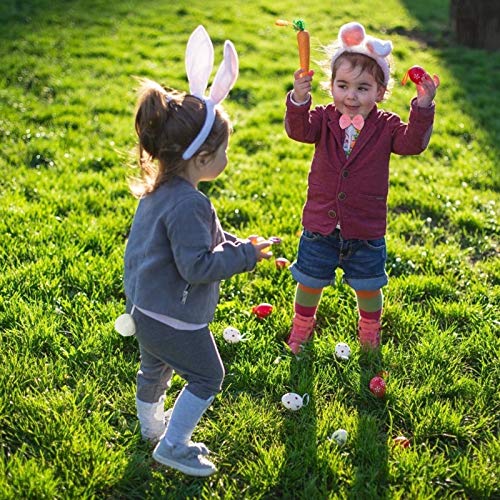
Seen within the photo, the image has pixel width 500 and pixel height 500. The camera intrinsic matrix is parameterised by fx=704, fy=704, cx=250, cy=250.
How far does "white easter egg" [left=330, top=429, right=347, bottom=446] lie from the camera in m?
2.78

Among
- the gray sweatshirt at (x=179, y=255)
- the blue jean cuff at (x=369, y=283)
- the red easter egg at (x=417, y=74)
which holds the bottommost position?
the blue jean cuff at (x=369, y=283)

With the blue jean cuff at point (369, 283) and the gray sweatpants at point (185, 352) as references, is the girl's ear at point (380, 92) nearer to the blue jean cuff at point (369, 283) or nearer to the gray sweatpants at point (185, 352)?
the blue jean cuff at point (369, 283)

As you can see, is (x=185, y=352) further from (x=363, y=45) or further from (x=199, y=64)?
(x=363, y=45)

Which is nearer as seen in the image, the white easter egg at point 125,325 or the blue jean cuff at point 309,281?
the white easter egg at point 125,325

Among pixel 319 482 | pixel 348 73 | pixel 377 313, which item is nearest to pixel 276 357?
pixel 377 313

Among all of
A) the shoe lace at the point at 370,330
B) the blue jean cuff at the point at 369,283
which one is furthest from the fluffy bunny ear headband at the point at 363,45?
the shoe lace at the point at 370,330

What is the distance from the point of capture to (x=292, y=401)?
2951 mm

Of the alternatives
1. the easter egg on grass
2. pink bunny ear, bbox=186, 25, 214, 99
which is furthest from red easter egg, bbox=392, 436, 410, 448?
pink bunny ear, bbox=186, 25, 214, 99

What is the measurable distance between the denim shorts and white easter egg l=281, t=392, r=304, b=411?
58 cm

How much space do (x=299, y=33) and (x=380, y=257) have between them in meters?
1.06

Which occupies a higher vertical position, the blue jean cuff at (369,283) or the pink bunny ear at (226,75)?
the pink bunny ear at (226,75)

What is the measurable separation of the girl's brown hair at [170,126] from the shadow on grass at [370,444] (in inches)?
50.6

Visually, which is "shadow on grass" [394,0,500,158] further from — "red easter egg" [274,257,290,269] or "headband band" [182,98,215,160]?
"headband band" [182,98,215,160]

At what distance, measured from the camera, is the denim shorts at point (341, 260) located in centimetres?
320
